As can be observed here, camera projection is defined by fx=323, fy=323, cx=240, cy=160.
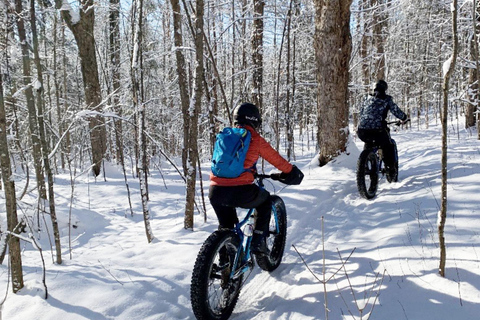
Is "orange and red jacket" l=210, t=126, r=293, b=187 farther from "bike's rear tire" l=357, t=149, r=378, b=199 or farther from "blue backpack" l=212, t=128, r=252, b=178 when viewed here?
"bike's rear tire" l=357, t=149, r=378, b=199

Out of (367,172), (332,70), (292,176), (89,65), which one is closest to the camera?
(292,176)

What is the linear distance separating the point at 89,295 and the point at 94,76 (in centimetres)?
1018

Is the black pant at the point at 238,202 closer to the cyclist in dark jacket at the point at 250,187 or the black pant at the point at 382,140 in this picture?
the cyclist in dark jacket at the point at 250,187

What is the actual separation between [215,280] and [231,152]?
48.0 inches

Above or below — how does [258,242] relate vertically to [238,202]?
below

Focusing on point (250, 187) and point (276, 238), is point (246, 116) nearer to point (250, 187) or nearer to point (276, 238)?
point (250, 187)

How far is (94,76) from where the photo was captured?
1165 cm

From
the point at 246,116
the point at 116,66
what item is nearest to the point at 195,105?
the point at 246,116

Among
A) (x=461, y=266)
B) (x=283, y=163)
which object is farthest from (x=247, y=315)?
(x=461, y=266)

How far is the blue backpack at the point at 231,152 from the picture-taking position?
10.2ft

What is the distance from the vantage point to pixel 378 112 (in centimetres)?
607

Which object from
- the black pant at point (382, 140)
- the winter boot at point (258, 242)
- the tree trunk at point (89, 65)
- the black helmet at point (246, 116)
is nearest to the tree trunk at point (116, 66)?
the tree trunk at point (89, 65)

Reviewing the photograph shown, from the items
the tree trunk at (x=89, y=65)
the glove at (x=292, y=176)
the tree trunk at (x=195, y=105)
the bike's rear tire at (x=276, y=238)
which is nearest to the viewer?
the glove at (x=292, y=176)

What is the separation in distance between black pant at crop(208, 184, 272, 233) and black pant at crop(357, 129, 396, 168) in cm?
342
